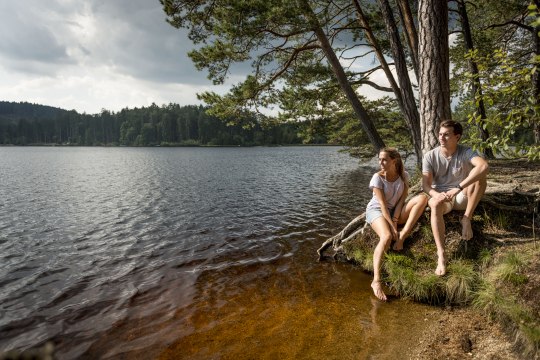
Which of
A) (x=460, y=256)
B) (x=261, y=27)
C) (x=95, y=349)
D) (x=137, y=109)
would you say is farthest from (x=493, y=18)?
(x=137, y=109)

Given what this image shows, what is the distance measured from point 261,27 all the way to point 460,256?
331 inches

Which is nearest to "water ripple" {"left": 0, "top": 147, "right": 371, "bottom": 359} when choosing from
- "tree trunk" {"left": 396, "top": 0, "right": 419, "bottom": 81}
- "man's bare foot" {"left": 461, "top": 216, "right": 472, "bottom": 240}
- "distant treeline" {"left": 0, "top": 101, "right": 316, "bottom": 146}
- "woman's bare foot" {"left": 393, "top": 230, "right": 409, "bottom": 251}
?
"woman's bare foot" {"left": 393, "top": 230, "right": 409, "bottom": 251}

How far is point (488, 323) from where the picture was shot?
420cm

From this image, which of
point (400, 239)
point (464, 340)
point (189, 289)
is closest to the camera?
point (464, 340)

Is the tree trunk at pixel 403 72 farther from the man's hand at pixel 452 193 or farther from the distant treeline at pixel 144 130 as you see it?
the distant treeline at pixel 144 130

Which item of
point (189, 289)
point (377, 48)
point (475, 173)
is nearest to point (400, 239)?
point (475, 173)

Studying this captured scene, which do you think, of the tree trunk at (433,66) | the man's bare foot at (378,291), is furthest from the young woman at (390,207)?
the tree trunk at (433,66)

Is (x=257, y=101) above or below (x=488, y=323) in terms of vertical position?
above

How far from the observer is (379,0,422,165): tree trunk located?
933 cm

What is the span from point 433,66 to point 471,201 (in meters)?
2.95

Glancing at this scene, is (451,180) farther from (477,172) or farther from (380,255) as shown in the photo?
(380,255)

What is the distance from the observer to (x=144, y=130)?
127m

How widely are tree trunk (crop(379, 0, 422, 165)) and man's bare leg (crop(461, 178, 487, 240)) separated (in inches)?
194

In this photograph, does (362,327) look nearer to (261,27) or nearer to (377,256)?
(377,256)
